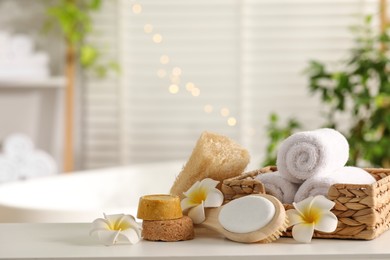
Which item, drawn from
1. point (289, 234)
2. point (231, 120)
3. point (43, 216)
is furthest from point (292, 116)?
point (289, 234)

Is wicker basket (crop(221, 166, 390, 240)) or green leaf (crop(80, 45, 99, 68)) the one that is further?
green leaf (crop(80, 45, 99, 68))

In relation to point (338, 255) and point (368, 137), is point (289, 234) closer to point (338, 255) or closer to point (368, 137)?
point (338, 255)

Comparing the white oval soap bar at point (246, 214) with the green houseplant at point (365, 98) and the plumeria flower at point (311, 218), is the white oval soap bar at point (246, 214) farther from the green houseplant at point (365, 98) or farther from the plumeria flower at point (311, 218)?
the green houseplant at point (365, 98)

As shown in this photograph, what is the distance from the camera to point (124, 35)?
3959 millimetres

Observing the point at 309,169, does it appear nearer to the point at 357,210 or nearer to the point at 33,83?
the point at 357,210

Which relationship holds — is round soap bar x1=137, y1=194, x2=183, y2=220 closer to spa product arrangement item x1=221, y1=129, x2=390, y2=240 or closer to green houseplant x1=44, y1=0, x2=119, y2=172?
spa product arrangement item x1=221, y1=129, x2=390, y2=240

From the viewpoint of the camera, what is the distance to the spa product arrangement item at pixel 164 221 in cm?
115

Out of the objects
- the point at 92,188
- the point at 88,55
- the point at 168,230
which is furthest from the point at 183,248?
the point at 88,55

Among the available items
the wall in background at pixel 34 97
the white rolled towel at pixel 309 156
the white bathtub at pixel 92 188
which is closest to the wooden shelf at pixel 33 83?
the wall in background at pixel 34 97

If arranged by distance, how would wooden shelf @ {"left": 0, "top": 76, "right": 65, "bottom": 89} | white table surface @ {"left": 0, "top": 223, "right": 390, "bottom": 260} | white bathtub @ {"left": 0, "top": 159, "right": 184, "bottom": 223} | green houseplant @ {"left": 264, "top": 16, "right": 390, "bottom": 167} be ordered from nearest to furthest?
white table surface @ {"left": 0, "top": 223, "right": 390, "bottom": 260} < white bathtub @ {"left": 0, "top": 159, "right": 184, "bottom": 223} < green houseplant @ {"left": 264, "top": 16, "right": 390, "bottom": 167} < wooden shelf @ {"left": 0, "top": 76, "right": 65, "bottom": 89}

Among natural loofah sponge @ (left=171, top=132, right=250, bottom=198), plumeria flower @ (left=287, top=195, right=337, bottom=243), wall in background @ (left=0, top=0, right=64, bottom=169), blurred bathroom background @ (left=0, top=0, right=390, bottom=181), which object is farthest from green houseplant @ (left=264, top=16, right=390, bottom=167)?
plumeria flower @ (left=287, top=195, right=337, bottom=243)

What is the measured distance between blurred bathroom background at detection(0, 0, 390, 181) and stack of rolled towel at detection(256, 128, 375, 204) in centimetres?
264

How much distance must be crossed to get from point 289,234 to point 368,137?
2537mm

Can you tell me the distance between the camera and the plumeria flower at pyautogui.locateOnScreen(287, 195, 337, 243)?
1.13 m
